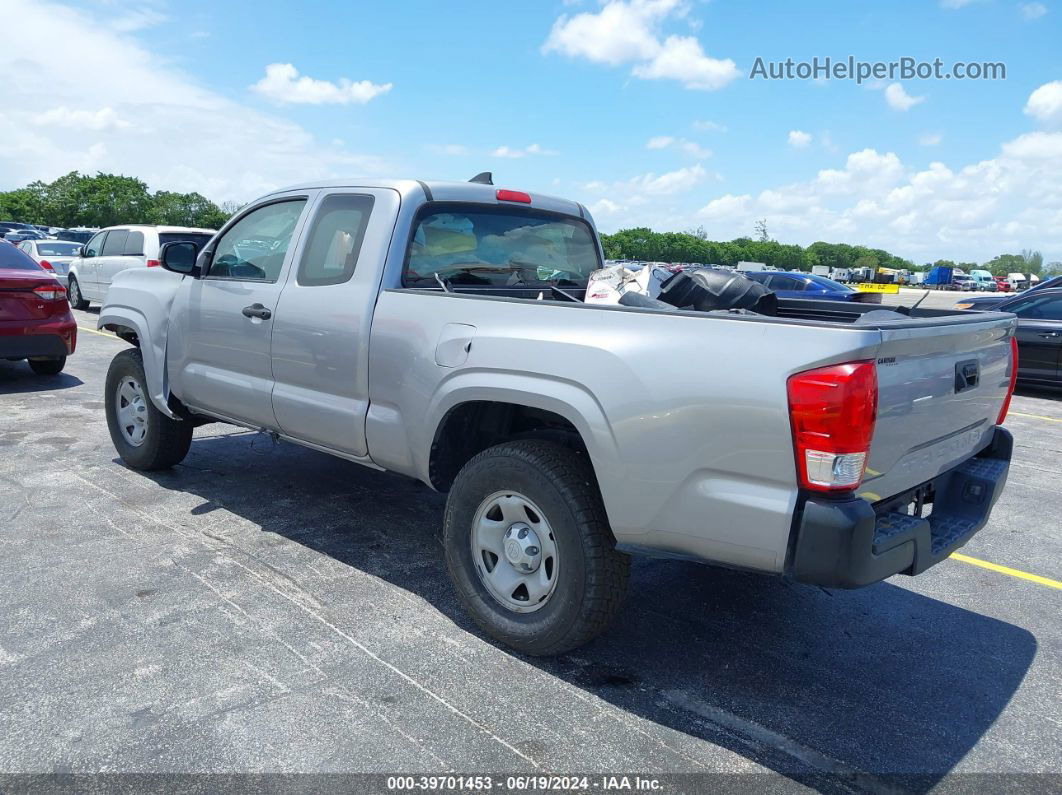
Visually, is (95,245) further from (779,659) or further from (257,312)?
(779,659)

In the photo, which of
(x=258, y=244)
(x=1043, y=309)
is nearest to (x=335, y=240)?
(x=258, y=244)

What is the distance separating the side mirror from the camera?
16.3 ft

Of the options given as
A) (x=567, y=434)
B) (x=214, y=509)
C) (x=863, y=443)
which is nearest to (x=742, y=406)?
(x=863, y=443)

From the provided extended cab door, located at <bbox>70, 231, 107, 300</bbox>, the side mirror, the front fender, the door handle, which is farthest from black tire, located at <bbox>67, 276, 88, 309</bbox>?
the door handle

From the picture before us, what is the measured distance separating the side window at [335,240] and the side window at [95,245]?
13501 millimetres

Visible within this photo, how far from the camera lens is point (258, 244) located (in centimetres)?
485

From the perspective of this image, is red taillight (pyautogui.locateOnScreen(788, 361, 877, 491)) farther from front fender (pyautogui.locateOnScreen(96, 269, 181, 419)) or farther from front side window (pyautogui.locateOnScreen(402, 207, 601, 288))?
front fender (pyautogui.locateOnScreen(96, 269, 181, 419))

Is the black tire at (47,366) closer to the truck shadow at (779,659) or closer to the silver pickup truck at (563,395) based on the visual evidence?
the silver pickup truck at (563,395)

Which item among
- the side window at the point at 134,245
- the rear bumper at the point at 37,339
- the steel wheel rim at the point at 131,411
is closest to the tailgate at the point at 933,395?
the steel wheel rim at the point at 131,411

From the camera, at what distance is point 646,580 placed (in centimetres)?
432

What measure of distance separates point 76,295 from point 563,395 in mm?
16780

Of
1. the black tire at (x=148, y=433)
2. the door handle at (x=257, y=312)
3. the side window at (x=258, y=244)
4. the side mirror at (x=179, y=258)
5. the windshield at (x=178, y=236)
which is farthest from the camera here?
the windshield at (x=178, y=236)

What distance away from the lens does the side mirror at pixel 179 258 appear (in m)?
4.98

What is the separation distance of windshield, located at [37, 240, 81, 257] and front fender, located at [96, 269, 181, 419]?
15211 millimetres
